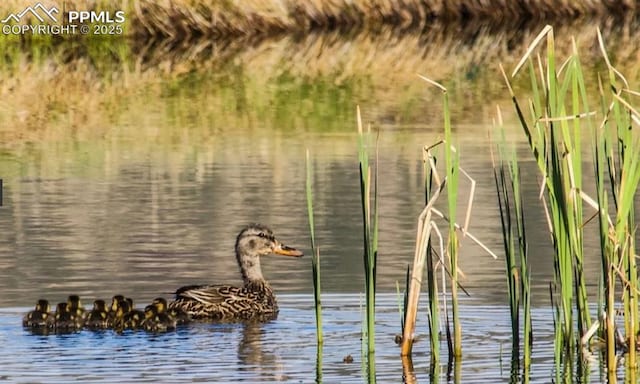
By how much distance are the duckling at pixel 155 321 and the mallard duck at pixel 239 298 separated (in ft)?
1.58

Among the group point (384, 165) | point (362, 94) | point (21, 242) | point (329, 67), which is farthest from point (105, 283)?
point (329, 67)

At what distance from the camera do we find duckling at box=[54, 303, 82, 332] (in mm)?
11250

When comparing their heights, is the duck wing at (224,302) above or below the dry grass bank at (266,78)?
below

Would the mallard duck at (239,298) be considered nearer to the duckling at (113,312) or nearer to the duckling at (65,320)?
the duckling at (113,312)

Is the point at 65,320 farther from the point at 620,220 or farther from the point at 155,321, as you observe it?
the point at 620,220

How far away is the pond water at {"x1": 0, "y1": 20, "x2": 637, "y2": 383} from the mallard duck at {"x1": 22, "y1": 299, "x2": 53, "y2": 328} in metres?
0.11

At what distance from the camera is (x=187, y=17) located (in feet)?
116

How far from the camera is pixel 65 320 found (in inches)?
445

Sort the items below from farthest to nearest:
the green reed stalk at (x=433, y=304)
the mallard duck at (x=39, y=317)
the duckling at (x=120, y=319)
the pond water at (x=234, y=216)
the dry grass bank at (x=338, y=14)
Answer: the dry grass bank at (x=338, y=14)
the duckling at (x=120, y=319)
the mallard duck at (x=39, y=317)
the pond water at (x=234, y=216)
the green reed stalk at (x=433, y=304)

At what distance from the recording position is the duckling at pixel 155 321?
449 inches

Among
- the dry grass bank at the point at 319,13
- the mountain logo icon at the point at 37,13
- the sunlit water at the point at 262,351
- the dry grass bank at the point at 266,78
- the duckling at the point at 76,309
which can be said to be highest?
the dry grass bank at the point at 319,13

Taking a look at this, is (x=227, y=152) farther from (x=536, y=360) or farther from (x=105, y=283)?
(x=536, y=360)

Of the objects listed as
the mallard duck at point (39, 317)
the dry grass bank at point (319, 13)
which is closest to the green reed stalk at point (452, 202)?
the mallard duck at point (39, 317)

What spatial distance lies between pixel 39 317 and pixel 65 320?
155 millimetres
